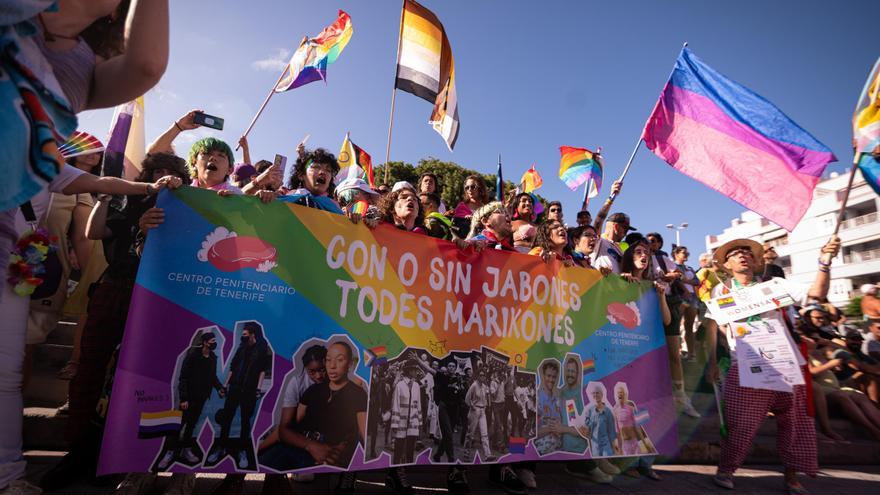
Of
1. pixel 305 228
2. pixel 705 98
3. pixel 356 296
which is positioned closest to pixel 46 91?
pixel 305 228

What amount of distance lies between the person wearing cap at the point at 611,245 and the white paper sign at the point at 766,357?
136 centimetres

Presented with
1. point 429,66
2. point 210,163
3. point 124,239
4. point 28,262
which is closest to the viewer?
point 28,262

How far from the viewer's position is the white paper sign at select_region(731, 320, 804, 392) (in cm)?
373

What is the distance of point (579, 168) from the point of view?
8.51m

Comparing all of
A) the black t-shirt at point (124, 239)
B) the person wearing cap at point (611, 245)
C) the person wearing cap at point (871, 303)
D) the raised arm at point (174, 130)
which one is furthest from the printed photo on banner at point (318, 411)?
the person wearing cap at point (871, 303)

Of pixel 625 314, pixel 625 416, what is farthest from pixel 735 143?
pixel 625 416

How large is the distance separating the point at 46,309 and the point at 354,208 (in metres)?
2.72

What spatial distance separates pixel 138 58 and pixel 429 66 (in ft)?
22.4

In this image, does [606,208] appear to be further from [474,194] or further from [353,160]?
[353,160]

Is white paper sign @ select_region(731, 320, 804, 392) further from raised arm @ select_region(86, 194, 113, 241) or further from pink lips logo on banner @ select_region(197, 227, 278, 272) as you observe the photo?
raised arm @ select_region(86, 194, 113, 241)

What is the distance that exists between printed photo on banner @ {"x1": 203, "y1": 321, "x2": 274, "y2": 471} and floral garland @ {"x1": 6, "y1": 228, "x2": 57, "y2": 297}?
987 mm

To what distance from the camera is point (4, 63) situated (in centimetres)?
91

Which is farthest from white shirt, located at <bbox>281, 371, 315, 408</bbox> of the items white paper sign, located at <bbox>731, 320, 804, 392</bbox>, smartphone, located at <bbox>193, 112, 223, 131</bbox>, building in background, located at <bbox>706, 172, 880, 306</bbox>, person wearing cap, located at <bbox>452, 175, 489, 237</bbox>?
building in background, located at <bbox>706, 172, 880, 306</bbox>

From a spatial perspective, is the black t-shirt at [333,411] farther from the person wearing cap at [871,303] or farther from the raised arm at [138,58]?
the person wearing cap at [871,303]
